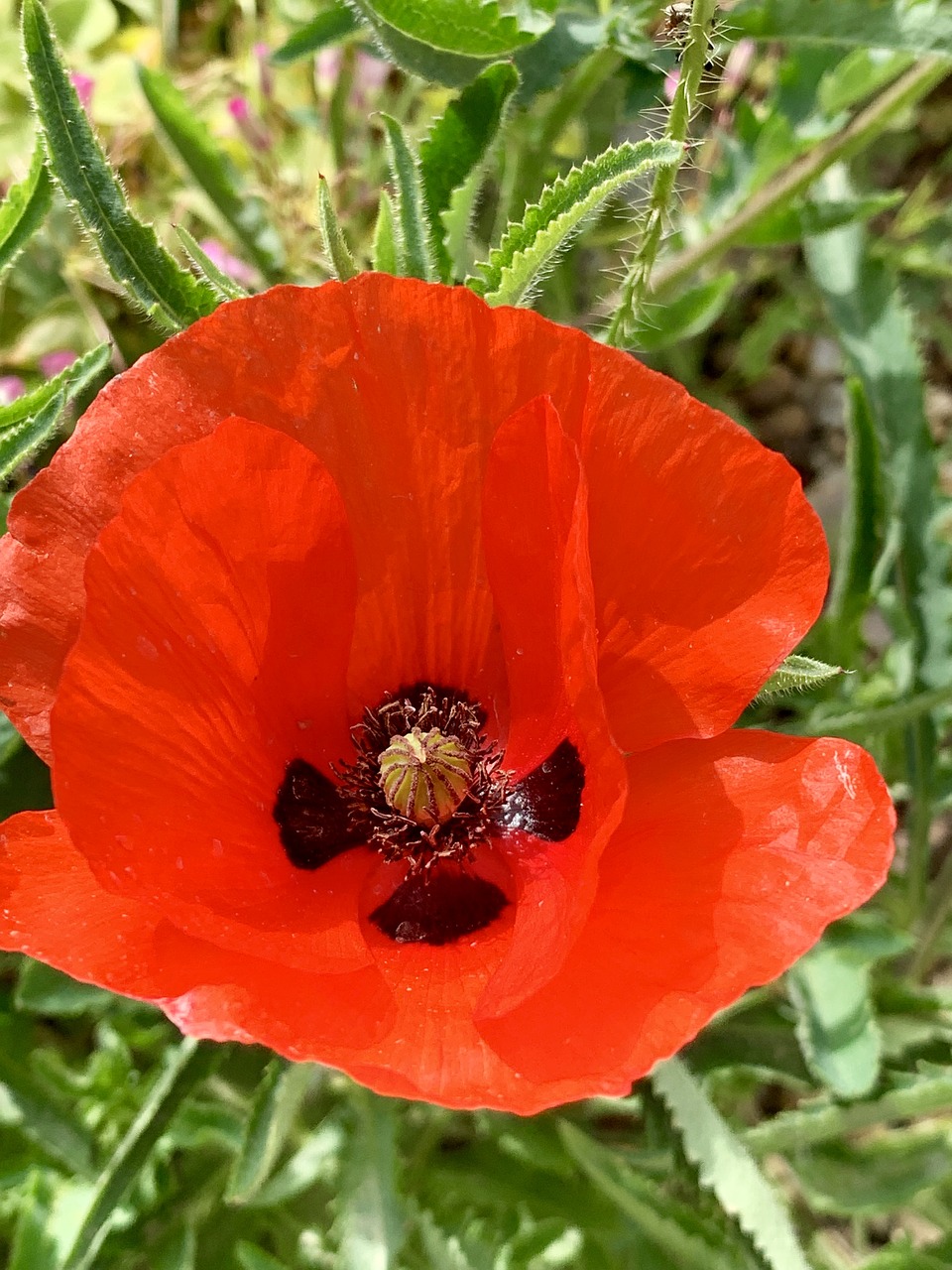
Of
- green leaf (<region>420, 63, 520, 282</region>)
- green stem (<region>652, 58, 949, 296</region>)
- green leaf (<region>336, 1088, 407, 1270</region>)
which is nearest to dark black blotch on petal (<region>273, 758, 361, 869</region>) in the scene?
green leaf (<region>336, 1088, 407, 1270</region>)

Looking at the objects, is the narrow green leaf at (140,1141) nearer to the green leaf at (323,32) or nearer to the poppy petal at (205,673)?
the poppy petal at (205,673)

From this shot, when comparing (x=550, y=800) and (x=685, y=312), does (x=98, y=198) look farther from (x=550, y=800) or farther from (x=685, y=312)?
(x=685, y=312)

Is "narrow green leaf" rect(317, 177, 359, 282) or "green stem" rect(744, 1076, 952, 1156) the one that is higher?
"narrow green leaf" rect(317, 177, 359, 282)

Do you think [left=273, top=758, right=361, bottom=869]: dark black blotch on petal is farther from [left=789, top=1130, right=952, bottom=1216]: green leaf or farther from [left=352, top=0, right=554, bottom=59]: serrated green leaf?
[left=789, top=1130, right=952, bottom=1216]: green leaf

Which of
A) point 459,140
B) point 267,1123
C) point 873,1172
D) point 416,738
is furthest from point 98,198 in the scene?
point 873,1172

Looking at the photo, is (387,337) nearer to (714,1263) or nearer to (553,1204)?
(714,1263)
